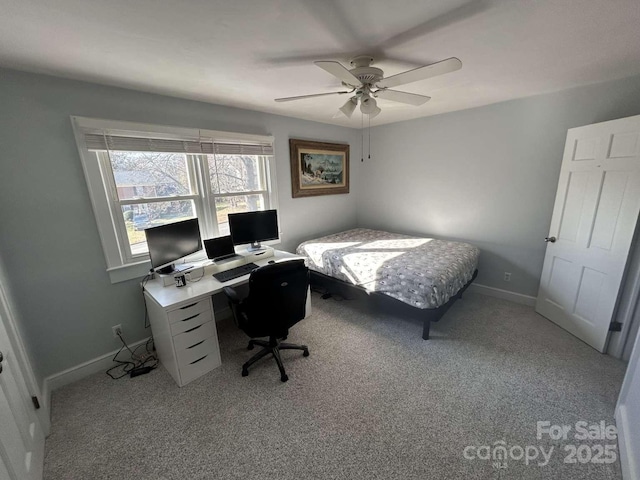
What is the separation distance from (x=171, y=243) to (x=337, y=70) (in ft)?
6.20

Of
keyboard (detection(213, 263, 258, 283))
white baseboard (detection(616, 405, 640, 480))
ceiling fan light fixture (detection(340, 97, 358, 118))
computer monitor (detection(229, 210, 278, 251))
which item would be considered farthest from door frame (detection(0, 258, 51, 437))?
white baseboard (detection(616, 405, 640, 480))

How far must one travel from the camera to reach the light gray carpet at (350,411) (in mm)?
1428

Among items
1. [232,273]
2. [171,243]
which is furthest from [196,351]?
[171,243]

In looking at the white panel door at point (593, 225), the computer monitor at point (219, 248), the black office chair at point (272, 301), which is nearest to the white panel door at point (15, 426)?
the black office chair at point (272, 301)

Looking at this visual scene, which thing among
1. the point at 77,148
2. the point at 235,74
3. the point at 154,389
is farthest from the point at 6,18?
the point at 154,389

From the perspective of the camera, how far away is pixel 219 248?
2660 millimetres

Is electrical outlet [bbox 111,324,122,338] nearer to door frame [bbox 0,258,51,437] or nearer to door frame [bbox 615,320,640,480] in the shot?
door frame [bbox 0,258,51,437]

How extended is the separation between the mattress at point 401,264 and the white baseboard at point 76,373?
2182 millimetres

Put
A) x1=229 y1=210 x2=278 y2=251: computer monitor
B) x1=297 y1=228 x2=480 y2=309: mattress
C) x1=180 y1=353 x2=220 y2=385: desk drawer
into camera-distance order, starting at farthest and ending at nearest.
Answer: x1=229 y1=210 x2=278 y2=251: computer monitor
x1=297 y1=228 x2=480 y2=309: mattress
x1=180 y1=353 x2=220 y2=385: desk drawer

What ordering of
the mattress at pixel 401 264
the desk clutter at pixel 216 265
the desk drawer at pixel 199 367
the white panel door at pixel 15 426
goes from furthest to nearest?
the mattress at pixel 401 264, the desk clutter at pixel 216 265, the desk drawer at pixel 199 367, the white panel door at pixel 15 426

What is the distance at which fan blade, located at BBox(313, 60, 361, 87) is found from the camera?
4.52 feet

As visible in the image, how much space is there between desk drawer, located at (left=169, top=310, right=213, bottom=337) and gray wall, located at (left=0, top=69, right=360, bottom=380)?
0.74m

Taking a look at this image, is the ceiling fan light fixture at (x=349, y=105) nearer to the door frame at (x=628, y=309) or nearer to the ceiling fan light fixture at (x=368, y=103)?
the ceiling fan light fixture at (x=368, y=103)

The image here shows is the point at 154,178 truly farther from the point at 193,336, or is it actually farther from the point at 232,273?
the point at 193,336
